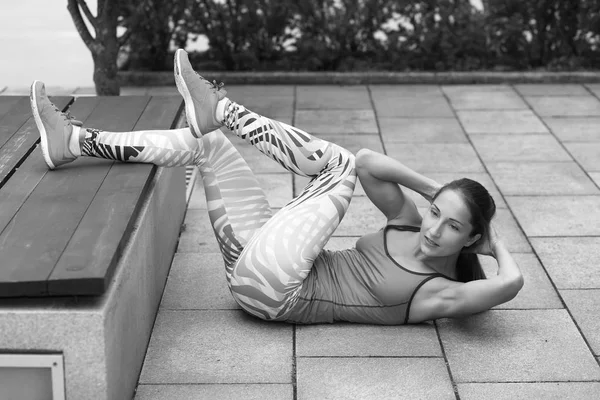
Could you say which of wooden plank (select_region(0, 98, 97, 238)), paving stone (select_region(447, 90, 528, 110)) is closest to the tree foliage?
paving stone (select_region(447, 90, 528, 110))

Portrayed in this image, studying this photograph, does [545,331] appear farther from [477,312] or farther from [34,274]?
[34,274]

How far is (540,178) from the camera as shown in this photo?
579cm

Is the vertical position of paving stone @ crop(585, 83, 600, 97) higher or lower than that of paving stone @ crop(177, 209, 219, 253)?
lower

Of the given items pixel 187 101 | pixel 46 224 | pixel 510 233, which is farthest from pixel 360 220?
pixel 46 224

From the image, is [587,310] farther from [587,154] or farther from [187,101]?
[587,154]

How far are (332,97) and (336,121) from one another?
688 millimetres

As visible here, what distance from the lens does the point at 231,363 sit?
3.79 m

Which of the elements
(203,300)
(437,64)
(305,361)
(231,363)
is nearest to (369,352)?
(305,361)

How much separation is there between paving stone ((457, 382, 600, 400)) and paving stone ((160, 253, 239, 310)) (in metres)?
1.15

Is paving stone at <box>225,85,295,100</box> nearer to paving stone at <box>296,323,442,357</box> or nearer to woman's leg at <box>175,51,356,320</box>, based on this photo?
woman's leg at <box>175,51,356,320</box>

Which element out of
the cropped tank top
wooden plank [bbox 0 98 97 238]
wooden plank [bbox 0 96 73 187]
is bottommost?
the cropped tank top

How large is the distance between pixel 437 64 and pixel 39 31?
3.84m

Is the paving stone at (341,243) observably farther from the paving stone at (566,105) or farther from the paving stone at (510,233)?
the paving stone at (566,105)

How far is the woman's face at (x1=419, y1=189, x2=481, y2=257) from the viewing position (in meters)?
3.74
